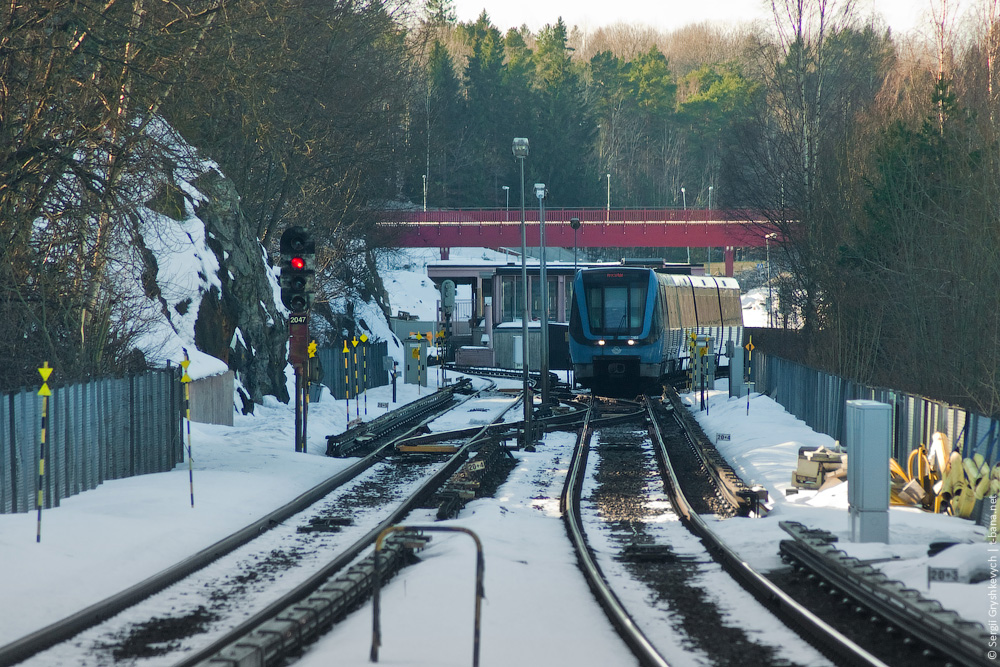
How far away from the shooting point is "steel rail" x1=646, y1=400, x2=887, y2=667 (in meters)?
7.09

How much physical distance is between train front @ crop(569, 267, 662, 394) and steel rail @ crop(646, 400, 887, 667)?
51.8 ft

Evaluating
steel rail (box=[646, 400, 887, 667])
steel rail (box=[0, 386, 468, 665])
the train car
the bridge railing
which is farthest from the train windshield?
the bridge railing

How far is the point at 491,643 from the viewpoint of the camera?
7.51m

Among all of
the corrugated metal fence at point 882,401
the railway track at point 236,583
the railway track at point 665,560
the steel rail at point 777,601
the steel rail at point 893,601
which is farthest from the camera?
the corrugated metal fence at point 882,401

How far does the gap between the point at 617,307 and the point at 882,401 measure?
46.4 ft

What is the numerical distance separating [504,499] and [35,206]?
7687 millimetres

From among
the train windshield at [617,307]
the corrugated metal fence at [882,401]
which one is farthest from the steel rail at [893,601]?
the train windshield at [617,307]

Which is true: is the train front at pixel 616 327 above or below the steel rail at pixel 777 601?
above

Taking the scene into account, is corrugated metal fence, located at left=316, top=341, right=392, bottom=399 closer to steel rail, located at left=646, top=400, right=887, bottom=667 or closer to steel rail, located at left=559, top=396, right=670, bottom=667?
steel rail, located at left=559, top=396, right=670, bottom=667

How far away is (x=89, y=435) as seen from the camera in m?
13.8

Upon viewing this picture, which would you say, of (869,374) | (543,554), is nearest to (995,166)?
(869,374)

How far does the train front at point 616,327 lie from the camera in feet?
98.6

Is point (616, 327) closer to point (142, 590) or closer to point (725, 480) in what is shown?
point (725, 480)

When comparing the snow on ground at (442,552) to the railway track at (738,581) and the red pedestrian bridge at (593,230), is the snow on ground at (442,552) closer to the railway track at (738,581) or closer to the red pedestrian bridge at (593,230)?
the railway track at (738,581)
